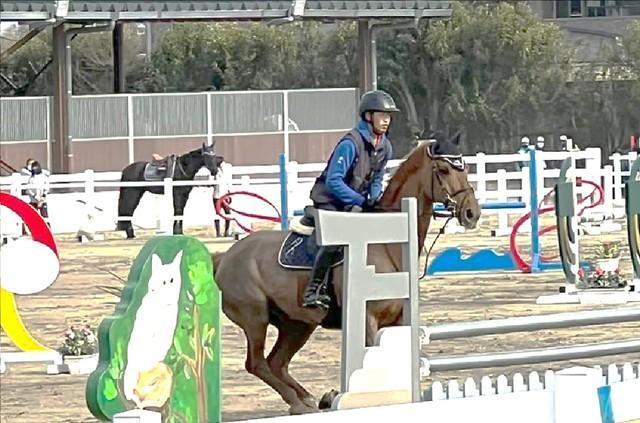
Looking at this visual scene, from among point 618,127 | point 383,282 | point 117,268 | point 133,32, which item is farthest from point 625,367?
point 133,32

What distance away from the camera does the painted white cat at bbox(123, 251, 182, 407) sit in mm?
6297

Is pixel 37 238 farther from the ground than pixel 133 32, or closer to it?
closer to it

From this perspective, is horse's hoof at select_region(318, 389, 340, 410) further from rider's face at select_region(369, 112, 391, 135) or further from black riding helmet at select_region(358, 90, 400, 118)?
black riding helmet at select_region(358, 90, 400, 118)

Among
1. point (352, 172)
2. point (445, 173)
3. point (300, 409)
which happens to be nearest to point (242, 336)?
point (300, 409)

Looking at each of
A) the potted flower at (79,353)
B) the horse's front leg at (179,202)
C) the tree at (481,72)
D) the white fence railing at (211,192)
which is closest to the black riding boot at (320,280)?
the potted flower at (79,353)

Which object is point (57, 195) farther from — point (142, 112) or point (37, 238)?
point (37, 238)

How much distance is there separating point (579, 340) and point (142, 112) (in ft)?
80.1

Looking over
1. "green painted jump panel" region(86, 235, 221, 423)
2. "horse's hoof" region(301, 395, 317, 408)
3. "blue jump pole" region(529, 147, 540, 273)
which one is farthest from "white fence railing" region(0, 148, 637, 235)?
"green painted jump panel" region(86, 235, 221, 423)

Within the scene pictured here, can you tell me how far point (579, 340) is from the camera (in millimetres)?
14406

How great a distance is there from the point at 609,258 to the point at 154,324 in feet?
41.0

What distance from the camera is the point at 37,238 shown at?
1173cm

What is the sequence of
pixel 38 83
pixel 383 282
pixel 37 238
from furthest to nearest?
pixel 38 83, pixel 37 238, pixel 383 282

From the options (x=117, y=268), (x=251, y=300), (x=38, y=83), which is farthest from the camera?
(x=38, y=83)

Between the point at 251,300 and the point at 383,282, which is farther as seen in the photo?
the point at 251,300
